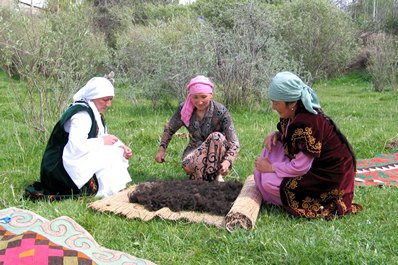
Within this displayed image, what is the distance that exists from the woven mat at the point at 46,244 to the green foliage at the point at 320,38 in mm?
13700

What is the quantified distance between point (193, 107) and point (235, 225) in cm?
180

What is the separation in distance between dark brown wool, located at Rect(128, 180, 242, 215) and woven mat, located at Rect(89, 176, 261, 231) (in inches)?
2.8

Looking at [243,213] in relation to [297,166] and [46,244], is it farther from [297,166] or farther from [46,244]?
[46,244]

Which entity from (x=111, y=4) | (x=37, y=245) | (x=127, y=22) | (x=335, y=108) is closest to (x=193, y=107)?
(x=37, y=245)

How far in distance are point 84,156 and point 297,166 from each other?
193 cm

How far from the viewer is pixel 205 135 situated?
16.9 ft

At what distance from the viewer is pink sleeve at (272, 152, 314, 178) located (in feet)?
12.4

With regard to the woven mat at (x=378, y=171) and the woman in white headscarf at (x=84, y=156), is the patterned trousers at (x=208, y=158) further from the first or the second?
the woven mat at (x=378, y=171)

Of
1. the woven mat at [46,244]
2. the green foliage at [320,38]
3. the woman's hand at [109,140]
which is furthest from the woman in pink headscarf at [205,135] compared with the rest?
the green foliage at [320,38]

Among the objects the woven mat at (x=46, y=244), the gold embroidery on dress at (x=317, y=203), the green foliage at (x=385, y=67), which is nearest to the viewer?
the woven mat at (x=46, y=244)

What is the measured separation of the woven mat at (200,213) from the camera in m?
3.64

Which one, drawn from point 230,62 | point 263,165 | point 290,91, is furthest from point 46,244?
point 230,62

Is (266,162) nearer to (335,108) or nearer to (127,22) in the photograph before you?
(335,108)

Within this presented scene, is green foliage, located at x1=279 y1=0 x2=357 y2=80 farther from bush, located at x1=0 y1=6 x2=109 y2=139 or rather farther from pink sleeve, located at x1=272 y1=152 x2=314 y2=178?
pink sleeve, located at x1=272 y1=152 x2=314 y2=178
